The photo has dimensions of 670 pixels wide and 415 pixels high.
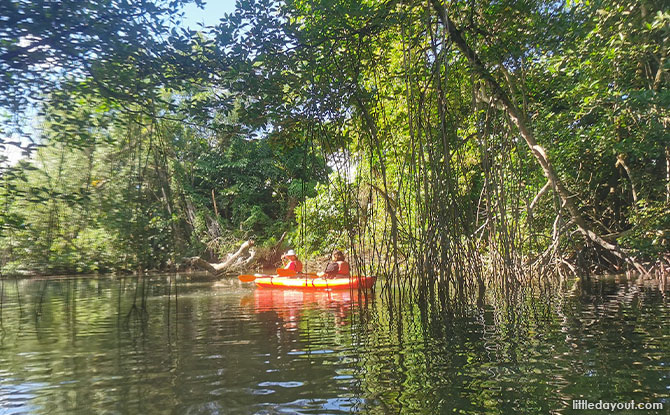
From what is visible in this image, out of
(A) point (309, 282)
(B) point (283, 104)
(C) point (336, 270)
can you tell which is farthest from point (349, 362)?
(C) point (336, 270)

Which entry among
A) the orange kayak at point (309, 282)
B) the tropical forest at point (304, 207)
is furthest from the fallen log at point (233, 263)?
the tropical forest at point (304, 207)

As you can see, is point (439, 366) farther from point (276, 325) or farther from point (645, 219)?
point (645, 219)

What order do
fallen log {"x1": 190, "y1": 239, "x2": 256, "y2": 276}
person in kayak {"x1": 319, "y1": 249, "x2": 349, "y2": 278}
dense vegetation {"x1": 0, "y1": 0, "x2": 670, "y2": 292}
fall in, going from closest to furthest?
dense vegetation {"x1": 0, "y1": 0, "x2": 670, "y2": 292} < person in kayak {"x1": 319, "y1": 249, "x2": 349, "y2": 278} < fallen log {"x1": 190, "y1": 239, "x2": 256, "y2": 276}

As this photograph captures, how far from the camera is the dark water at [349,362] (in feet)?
8.68

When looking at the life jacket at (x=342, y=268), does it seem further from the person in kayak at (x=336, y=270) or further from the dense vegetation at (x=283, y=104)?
the dense vegetation at (x=283, y=104)

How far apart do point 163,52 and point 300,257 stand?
10085mm

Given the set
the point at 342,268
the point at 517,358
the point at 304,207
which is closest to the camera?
the point at 517,358

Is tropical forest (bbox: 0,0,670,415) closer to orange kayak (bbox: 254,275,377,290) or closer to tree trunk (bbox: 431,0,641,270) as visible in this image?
tree trunk (bbox: 431,0,641,270)

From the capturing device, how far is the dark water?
265 cm

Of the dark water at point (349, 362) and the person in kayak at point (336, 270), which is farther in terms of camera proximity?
the person in kayak at point (336, 270)

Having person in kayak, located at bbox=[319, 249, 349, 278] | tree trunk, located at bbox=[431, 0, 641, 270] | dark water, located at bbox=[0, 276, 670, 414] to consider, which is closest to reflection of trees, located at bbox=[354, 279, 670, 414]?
dark water, located at bbox=[0, 276, 670, 414]

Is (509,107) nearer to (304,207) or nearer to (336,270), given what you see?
(304,207)

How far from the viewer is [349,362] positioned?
350 centimetres

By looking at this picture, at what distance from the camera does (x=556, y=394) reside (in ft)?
8.54
